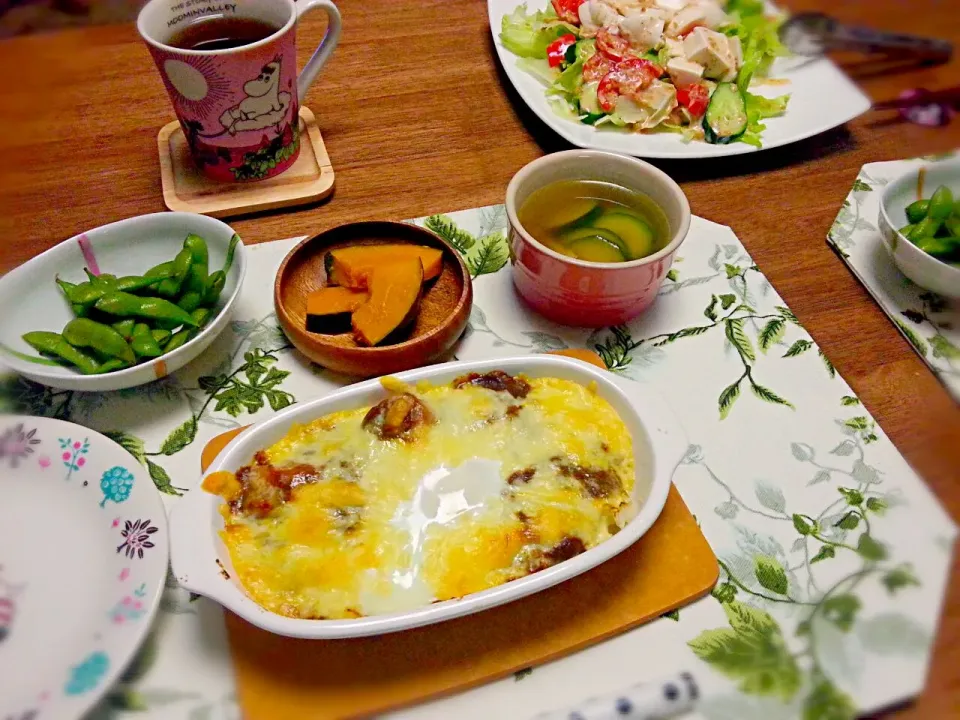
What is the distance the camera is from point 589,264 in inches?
40.0

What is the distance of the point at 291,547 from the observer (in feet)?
2.60

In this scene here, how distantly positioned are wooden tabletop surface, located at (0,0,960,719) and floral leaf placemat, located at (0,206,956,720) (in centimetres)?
8

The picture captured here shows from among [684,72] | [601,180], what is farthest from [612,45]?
[601,180]

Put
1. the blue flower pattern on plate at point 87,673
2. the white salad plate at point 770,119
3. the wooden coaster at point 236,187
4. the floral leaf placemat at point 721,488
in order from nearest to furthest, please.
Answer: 1. the blue flower pattern on plate at point 87,673
2. the floral leaf placemat at point 721,488
3. the wooden coaster at point 236,187
4. the white salad plate at point 770,119

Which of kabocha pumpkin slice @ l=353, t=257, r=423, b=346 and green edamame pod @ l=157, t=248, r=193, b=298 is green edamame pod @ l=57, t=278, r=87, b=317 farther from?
kabocha pumpkin slice @ l=353, t=257, r=423, b=346

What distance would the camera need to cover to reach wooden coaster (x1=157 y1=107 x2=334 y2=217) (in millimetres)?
1306

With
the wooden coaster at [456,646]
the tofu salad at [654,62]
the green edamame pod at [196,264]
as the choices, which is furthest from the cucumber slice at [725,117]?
the green edamame pod at [196,264]

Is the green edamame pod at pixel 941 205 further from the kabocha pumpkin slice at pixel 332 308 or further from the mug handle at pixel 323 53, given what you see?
the mug handle at pixel 323 53

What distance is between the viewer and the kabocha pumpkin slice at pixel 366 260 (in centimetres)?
108

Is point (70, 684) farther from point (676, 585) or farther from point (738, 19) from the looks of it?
point (738, 19)

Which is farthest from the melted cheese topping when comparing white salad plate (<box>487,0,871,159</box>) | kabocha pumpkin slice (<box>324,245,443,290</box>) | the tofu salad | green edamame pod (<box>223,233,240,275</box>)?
the tofu salad

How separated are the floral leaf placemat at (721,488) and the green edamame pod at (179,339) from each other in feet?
0.22

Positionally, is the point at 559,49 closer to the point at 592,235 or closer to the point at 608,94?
the point at 608,94

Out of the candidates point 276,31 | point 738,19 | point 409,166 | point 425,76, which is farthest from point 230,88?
point 738,19
